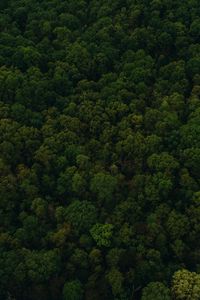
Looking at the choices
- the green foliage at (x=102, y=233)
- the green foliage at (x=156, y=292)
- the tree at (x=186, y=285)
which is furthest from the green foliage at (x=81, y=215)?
the tree at (x=186, y=285)

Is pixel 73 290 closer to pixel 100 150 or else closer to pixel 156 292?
pixel 156 292

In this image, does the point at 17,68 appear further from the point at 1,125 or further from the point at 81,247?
the point at 81,247

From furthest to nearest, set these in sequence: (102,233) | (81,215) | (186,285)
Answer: (81,215), (102,233), (186,285)

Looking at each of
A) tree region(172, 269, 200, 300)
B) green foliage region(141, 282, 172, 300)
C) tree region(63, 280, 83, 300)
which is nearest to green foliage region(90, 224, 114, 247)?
tree region(63, 280, 83, 300)

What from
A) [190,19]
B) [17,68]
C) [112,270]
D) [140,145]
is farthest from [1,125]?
[190,19]

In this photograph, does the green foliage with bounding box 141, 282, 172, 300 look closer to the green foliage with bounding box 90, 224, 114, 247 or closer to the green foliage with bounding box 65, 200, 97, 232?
the green foliage with bounding box 90, 224, 114, 247

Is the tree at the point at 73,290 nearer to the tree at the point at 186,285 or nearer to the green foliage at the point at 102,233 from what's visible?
the green foliage at the point at 102,233

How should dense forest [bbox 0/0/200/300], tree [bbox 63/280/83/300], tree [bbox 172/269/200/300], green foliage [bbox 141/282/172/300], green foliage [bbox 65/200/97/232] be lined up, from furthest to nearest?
green foliage [bbox 65/200/97/232] → dense forest [bbox 0/0/200/300] → tree [bbox 63/280/83/300] → tree [bbox 172/269/200/300] → green foliage [bbox 141/282/172/300]

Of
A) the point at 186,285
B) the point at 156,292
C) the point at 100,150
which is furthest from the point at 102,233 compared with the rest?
the point at 100,150
